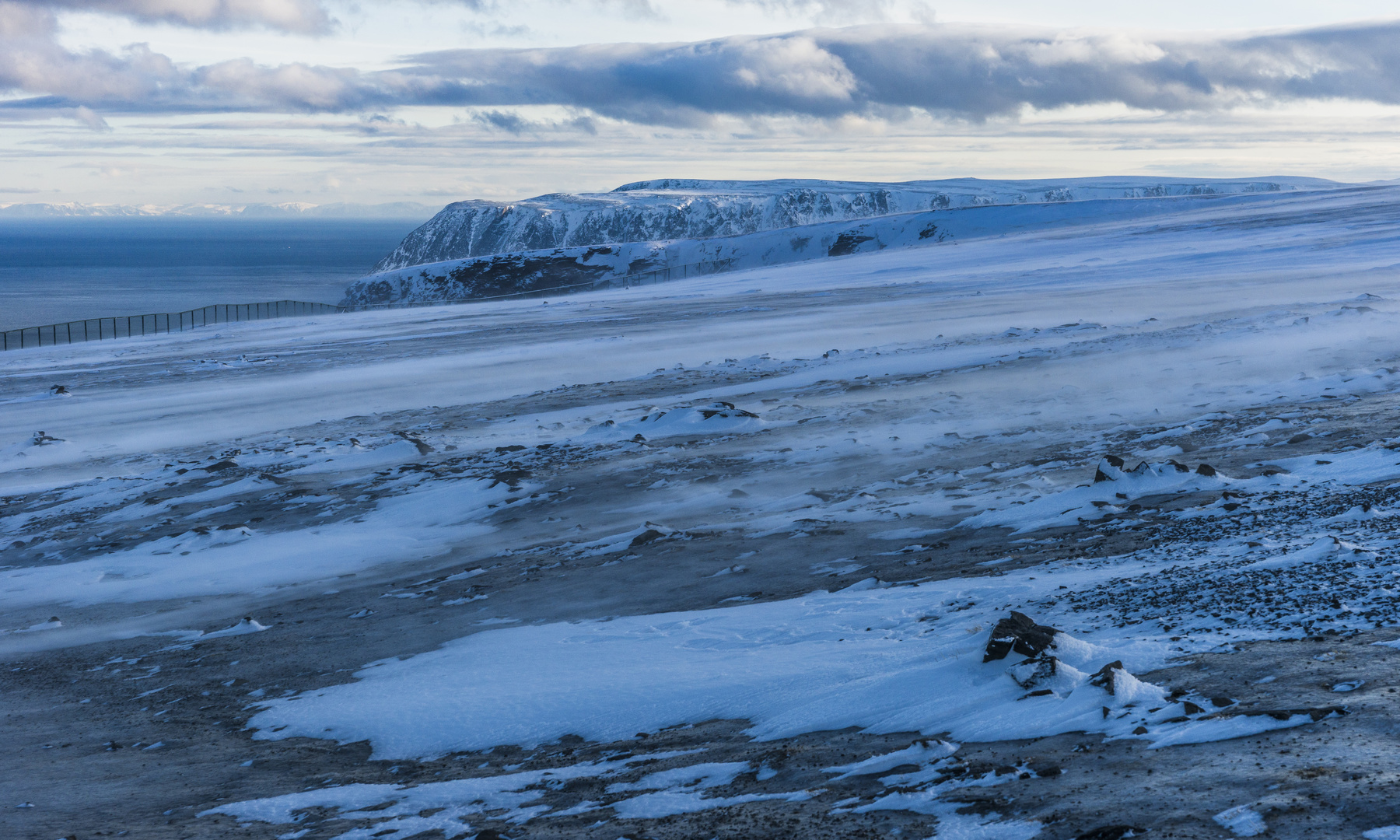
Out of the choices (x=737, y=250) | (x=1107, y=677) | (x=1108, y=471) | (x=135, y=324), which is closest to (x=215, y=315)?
(x=135, y=324)

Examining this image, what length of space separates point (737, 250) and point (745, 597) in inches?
3621

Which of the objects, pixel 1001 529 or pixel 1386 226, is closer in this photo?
pixel 1001 529

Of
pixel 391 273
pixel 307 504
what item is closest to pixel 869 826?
pixel 307 504

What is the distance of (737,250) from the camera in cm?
9975

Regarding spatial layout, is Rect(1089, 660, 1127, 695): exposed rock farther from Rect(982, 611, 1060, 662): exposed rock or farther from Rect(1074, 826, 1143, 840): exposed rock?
Rect(1074, 826, 1143, 840): exposed rock

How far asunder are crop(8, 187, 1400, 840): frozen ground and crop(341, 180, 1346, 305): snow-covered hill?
203 ft

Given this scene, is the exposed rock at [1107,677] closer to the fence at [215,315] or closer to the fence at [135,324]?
the fence at [135,324]

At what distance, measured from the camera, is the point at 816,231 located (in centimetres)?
9825

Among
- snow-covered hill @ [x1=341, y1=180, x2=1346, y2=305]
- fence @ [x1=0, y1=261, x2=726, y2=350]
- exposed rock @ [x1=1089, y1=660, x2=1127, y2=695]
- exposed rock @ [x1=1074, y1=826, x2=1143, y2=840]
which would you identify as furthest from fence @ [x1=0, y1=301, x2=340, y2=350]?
exposed rock @ [x1=1074, y1=826, x2=1143, y2=840]

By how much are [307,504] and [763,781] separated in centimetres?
1102

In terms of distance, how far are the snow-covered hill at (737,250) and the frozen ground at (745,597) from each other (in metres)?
62.0

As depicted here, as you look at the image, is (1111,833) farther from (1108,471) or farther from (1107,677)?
(1108,471)

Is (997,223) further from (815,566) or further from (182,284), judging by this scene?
(182,284)

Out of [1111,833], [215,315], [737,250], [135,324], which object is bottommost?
[135,324]
